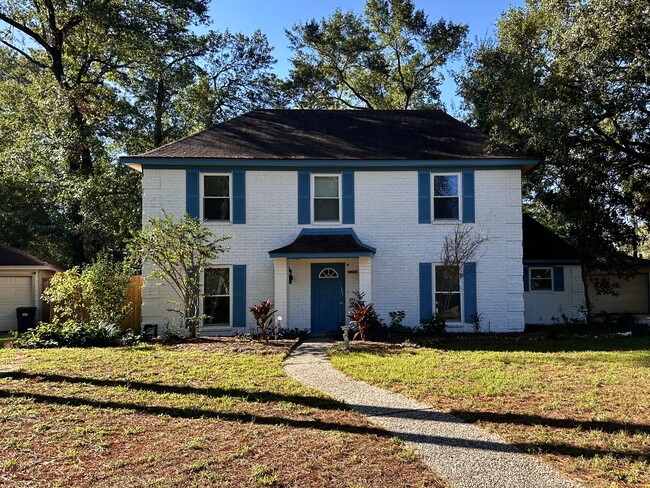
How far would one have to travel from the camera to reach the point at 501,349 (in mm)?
10898

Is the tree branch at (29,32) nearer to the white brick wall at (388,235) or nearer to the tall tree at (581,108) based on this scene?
the white brick wall at (388,235)

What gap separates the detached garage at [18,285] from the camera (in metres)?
17.1

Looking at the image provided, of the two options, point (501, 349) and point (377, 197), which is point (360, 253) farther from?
point (501, 349)

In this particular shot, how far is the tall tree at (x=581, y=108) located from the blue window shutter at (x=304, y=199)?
19.2 feet

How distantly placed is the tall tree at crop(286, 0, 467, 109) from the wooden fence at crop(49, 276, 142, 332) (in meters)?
16.0

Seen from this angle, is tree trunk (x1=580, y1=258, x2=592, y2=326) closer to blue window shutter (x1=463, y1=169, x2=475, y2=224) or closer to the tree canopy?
blue window shutter (x1=463, y1=169, x2=475, y2=224)

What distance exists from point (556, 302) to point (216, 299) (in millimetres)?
12408

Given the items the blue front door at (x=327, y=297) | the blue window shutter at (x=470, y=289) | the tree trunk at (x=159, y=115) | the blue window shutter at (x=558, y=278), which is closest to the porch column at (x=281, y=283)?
the blue front door at (x=327, y=297)

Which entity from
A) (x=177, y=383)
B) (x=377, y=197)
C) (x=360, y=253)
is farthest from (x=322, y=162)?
(x=177, y=383)

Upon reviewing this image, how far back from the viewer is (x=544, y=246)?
1836cm

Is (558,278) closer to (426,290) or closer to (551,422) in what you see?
(426,290)

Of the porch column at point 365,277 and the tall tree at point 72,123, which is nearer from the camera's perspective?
the porch column at point 365,277

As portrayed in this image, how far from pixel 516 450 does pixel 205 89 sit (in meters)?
23.8

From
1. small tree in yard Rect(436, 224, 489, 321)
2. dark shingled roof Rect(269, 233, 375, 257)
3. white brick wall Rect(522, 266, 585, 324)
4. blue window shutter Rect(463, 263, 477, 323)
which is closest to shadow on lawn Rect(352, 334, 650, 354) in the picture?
blue window shutter Rect(463, 263, 477, 323)
